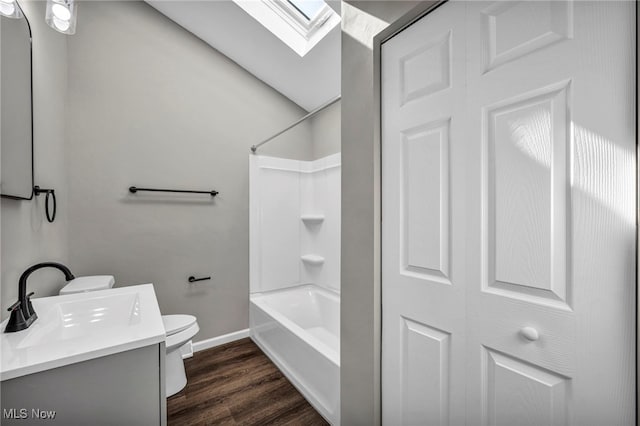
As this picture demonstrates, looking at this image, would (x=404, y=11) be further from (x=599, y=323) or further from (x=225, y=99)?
(x=225, y=99)

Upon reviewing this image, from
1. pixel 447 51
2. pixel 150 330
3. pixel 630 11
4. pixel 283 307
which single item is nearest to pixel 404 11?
pixel 447 51

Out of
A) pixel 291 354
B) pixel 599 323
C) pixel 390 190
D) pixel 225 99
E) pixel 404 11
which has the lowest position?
pixel 291 354

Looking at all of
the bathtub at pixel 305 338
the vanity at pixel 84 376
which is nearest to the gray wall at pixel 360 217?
the bathtub at pixel 305 338

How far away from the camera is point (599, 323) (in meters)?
0.70

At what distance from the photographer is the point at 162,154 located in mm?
2383

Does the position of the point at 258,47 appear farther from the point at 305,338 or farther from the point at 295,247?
the point at 305,338

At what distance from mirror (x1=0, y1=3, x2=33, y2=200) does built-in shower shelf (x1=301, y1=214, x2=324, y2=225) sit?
2.04 meters

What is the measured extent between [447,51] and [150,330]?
1452mm

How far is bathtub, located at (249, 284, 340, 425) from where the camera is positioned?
1674 millimetres

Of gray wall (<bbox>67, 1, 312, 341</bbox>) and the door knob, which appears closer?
the door knob

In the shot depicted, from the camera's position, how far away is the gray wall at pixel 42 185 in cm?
121

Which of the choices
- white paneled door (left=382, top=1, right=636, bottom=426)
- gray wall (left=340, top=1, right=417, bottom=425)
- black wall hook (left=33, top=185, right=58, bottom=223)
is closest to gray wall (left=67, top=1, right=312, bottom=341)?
black wall hook (left=33, top=185, right=58, bottom=223)

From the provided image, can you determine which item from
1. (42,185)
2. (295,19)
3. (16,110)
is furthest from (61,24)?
(295,19)

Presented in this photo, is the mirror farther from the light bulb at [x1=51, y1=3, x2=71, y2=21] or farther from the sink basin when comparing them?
the sink basin
